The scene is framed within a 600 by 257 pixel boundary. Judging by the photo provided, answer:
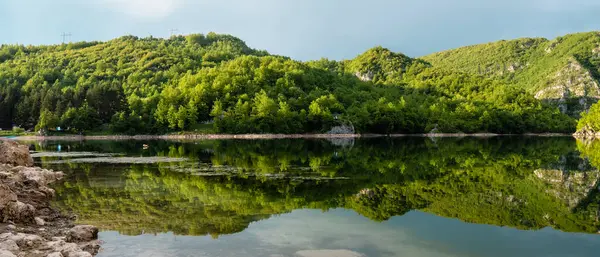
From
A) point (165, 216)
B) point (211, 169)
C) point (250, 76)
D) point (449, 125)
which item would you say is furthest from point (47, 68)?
point (165, 216)

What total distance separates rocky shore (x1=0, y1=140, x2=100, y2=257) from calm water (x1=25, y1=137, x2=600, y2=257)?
0.77m

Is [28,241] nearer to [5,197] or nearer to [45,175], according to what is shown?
[5,197]

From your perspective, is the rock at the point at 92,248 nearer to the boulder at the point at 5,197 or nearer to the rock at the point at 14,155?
the boulder at the point at 5,197

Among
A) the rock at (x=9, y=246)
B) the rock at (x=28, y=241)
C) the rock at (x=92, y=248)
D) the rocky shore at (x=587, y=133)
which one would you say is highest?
the rocky shore at (x=587, y=133)

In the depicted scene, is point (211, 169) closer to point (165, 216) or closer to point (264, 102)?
point (165, 216)

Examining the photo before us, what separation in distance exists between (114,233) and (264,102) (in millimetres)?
102704

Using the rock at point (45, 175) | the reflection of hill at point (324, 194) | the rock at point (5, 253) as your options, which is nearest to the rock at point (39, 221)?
the reflection of hill at point (324, 194)

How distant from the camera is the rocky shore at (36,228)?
12562 mm

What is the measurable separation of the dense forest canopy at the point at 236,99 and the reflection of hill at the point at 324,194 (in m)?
79.5

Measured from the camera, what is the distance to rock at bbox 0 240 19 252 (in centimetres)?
1222

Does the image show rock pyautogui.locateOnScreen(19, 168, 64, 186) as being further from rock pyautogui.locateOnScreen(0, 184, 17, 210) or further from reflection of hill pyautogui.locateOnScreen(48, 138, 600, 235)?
rock pyautogui.locateOnScreen(0, 184, 17, 210)

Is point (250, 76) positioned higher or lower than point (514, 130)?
higher

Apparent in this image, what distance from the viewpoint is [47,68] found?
173000 mm

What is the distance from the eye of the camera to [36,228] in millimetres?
15953
